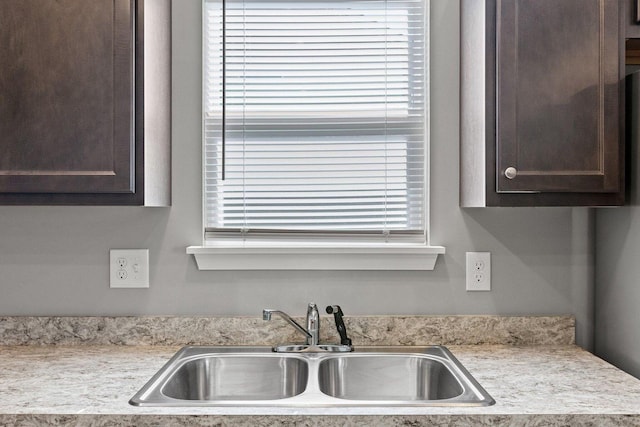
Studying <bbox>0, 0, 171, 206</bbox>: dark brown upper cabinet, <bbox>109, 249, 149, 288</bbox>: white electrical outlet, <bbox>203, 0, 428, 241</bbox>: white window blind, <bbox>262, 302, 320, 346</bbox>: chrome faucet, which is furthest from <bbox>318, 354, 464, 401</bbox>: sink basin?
<bbox>0, 0, 171, 206</bbox>: dark brown upper cabinet

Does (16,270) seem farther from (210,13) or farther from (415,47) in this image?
(415,47)

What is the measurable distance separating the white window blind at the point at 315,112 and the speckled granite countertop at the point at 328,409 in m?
0.57

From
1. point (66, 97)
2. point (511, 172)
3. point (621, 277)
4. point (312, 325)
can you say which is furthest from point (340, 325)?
point (66, 97)

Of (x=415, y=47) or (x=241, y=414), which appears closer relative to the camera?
(x=241, y=414)

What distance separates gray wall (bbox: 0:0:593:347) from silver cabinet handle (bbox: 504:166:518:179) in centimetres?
34

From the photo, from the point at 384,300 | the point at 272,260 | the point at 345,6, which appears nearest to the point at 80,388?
the point at 272,260

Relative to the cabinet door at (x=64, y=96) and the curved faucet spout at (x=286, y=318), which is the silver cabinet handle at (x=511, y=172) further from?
the cabinet door at (x=64, y=96)

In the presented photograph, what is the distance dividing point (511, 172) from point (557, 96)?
25cm

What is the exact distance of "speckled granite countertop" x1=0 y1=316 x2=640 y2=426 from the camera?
3.85 feet

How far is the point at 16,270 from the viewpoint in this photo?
6.04 feet

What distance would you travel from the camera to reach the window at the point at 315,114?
1879mm

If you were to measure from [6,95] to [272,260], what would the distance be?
0.91m

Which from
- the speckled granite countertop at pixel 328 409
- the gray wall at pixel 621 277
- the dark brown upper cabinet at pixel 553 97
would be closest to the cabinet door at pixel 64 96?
the speckled granite countertop at pixel 328 409

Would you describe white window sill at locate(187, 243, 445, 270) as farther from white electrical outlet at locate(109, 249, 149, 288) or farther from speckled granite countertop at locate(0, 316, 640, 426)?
speckled granite countertop at locate(0, 316, 640, 426)
